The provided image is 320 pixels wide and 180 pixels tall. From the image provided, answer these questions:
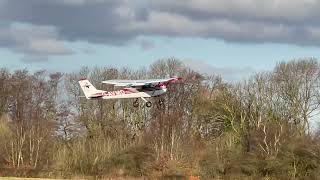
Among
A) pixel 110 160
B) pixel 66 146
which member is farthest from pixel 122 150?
pixel 66 146

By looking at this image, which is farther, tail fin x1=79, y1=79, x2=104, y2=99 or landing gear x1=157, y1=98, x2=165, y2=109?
landing gear x1=157, y1=98, x2=165, y2=109

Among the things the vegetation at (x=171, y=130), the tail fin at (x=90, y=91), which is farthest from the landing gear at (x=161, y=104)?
the tail fin at (x=90, y=91)

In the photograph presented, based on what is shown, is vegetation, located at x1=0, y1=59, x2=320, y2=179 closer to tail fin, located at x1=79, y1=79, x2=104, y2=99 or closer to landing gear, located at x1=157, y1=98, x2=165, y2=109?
landing gear, located at x1=157, y1=98, x2=165, y2=109

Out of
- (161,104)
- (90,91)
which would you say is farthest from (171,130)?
(90,91)

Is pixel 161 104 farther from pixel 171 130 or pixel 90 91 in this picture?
pixel 90 91

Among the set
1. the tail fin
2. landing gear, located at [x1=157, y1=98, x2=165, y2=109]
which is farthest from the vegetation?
the tail fin

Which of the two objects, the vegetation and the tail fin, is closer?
the tail fin

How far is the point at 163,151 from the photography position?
80375 millimetres

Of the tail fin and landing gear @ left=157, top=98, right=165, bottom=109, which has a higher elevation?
the tail fin

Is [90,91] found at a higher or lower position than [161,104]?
higher

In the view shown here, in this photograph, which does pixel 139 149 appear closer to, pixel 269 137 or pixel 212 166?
pixel 212 166

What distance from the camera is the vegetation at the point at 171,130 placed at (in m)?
75.2

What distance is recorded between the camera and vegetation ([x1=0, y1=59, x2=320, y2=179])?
75.2 m

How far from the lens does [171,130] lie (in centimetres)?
8700
